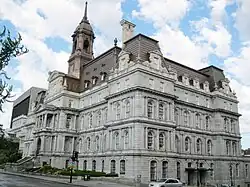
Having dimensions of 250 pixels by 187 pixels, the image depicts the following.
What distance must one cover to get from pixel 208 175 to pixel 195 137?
7.87 meters

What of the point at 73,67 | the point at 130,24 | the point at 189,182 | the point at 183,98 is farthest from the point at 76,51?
the point at 189,182

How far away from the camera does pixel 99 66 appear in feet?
208

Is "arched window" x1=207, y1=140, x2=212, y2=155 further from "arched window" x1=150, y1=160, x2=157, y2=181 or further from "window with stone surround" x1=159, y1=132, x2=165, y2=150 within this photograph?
"arched window" x1=150, y1=160, x2=157, y2=181

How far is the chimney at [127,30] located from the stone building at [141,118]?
0.21 m

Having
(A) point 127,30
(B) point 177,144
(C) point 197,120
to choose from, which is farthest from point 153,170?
(A) point 127,30

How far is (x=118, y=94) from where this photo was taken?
160 ft

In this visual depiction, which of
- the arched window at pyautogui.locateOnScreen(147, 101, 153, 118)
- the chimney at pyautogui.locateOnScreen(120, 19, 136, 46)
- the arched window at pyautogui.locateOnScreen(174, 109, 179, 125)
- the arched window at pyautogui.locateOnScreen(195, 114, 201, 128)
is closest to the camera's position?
the arched window at pyautogui.locateOnScreen(147, 101, 153, 118)

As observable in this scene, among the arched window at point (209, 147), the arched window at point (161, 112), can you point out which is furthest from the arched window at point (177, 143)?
the arched window at point (209, 147)

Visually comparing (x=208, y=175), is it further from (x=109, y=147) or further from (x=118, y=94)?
(x=118, y=94)

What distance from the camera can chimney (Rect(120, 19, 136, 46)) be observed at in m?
58.1

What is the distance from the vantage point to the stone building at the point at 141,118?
45219 millimetres

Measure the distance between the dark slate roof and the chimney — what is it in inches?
128

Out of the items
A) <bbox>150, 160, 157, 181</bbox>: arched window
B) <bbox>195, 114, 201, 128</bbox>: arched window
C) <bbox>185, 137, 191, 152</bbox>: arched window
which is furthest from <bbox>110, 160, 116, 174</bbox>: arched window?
<bbox>195, 114, 201, 128</bbox>: arched window

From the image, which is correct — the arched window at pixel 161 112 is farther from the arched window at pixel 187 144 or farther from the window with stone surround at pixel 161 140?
the arched window at pixel 187 144
